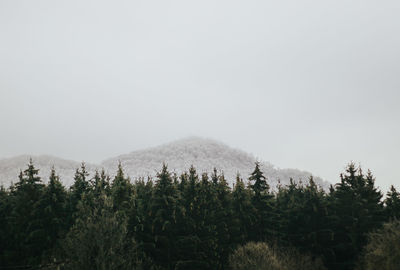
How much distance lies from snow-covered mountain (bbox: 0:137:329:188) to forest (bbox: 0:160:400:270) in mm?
66060

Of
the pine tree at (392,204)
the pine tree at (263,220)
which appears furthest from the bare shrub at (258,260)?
the pine tree at (392,204)

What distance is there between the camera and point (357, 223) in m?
37.8

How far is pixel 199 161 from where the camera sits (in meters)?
128

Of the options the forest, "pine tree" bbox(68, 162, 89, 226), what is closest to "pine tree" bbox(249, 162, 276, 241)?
the forest

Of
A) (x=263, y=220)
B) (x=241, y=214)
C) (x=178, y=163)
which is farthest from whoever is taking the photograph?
(x=178, y=163)

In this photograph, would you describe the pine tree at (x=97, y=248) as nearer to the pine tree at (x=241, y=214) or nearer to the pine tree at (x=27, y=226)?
the pine tree at (x=27, y=226)

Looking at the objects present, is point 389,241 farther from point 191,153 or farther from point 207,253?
point 191,153

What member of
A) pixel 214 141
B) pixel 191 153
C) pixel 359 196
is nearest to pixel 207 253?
pixel 359 196

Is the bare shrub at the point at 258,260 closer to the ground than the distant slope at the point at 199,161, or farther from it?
closer to the ground

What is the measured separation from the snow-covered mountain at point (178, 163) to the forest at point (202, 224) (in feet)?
217

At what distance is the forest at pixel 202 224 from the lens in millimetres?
32625

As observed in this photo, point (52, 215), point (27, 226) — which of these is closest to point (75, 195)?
point (52, 215)

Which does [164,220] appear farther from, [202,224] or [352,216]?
[352,216]

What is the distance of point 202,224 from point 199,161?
92.7 metres
